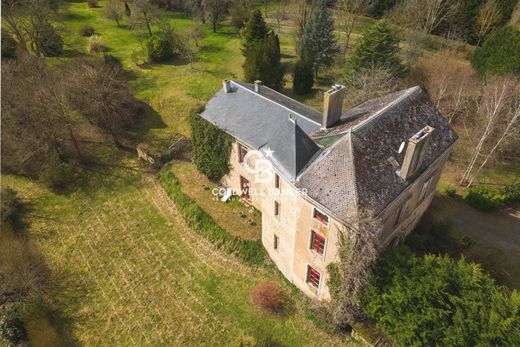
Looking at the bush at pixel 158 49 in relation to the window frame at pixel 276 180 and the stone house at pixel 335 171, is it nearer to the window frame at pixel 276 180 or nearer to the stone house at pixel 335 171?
the stone house at pixel 335 171

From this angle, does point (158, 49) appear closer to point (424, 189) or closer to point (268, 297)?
point (268, 297)

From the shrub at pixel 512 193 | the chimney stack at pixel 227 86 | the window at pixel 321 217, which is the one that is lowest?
the shrub at pixel 512 193

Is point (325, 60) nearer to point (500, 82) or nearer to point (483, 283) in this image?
point (500, 82)

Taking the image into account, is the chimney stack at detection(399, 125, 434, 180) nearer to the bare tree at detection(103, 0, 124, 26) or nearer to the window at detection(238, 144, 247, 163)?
the window at detection(238, 144, 247, 163)

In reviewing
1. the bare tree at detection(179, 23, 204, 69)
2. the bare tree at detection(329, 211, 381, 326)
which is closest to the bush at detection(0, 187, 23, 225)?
the bare tree at detection(329, 211, 381, 326)

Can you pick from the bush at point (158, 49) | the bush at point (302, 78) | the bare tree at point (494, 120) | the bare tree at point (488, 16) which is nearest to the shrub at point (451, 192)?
the bare tree at point (494, 120)

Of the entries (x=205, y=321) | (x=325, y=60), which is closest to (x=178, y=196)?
(x=205, y=321)
